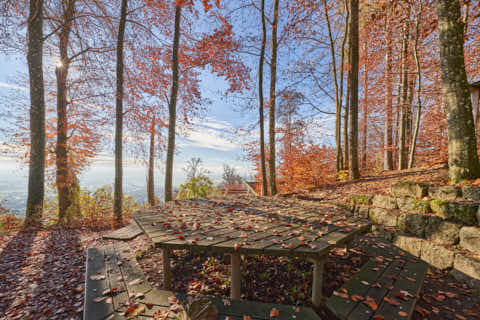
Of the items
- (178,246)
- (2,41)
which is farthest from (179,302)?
(2,41)

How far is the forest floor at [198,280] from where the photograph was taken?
88.9 inches

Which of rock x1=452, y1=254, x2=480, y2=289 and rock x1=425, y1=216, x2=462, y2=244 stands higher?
rock x1=425, y1=216, x2=462, y2=244

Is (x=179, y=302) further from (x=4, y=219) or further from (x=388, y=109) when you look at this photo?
(x=388, y=109)

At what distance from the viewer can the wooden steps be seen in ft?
5.97

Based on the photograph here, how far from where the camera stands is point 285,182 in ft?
33.9

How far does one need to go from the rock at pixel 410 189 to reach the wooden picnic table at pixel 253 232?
188cm

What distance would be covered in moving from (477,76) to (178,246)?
11.8 meters

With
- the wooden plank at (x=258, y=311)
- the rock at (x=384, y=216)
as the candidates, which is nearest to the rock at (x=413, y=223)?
the rock at (x=384, y=216)

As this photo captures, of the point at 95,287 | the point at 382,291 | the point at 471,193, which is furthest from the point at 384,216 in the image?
the point at 95,287

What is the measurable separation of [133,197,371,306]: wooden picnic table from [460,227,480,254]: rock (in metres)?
1.37

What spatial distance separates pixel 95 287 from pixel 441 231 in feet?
A: 16.0

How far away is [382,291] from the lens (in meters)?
2.10

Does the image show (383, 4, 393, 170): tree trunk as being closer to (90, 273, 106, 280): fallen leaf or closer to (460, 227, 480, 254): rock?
(460, 227, 480, 254): rock

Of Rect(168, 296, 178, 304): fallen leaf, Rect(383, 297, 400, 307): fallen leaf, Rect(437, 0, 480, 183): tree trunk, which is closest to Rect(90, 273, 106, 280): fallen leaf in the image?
Rect(168, 296, 178, 304): fallen leaf
